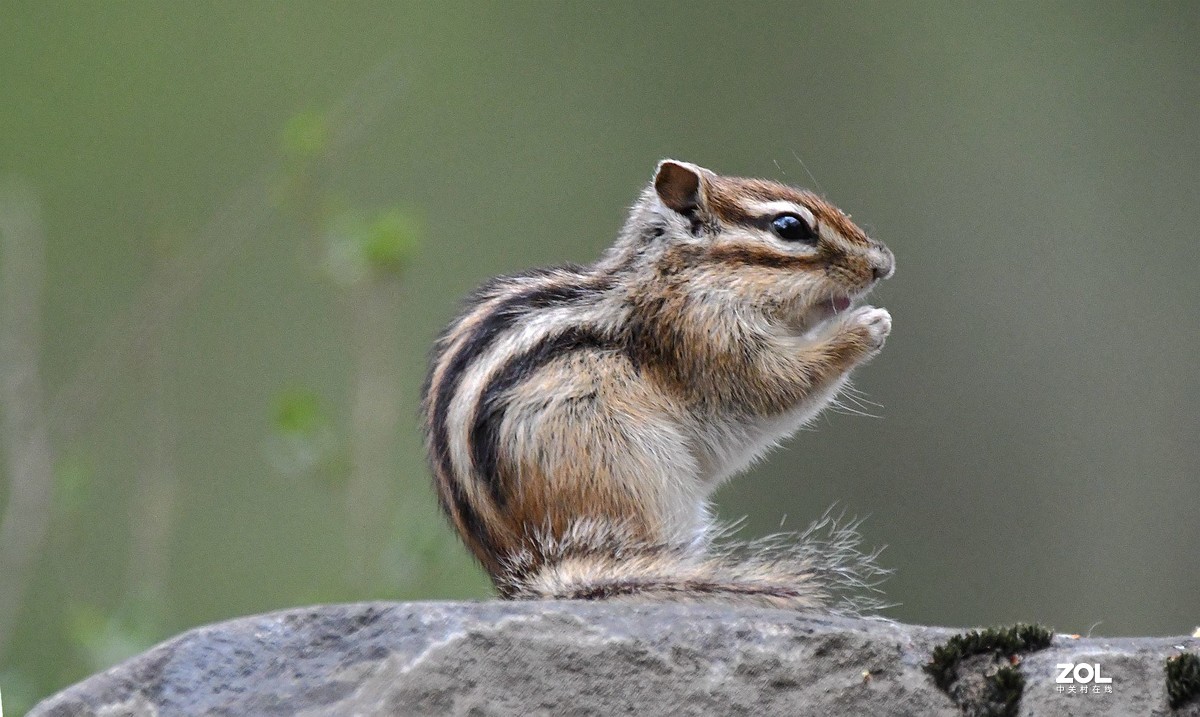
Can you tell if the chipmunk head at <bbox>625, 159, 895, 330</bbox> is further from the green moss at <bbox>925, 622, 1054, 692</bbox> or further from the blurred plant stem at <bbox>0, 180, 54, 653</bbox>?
the blurred plant stem at <bbox>0, 180, 54, 653</bbox>

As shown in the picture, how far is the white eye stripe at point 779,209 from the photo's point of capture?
279 centimetres

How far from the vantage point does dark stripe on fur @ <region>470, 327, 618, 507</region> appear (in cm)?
244

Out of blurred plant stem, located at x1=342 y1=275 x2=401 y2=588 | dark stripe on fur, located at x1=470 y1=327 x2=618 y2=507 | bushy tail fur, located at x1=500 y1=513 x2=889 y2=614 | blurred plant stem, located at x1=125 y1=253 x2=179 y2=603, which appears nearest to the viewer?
bushy tail fur, located at x1=500 y1=513 x2=889 y2=614

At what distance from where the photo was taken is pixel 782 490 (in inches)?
222

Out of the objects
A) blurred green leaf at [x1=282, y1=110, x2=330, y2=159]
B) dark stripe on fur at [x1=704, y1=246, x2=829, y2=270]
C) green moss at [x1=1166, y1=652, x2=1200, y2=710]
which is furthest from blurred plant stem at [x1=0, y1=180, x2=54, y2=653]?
green moss at [x1=1166, y1=652, x2=1200, y2=710]

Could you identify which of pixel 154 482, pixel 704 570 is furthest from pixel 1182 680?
pixel 154 482

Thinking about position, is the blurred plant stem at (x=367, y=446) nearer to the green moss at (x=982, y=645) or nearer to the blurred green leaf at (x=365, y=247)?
the blurred green leaf at (x=365, y=247)

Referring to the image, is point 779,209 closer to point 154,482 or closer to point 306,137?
point 306,137

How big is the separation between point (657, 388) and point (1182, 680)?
1.08 metres

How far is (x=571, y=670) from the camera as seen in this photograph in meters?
1.87

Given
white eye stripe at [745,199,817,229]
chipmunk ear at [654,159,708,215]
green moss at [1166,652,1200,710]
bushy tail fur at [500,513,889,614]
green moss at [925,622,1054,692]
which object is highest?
chipmunk ear at [654,159,708,215]

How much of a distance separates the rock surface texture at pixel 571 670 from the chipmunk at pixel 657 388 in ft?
1.07

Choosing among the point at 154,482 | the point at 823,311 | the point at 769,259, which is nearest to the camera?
the point at 769,259

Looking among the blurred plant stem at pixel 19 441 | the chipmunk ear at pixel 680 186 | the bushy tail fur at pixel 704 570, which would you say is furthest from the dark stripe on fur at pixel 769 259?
the blurred plant stem at pixel 19 441
